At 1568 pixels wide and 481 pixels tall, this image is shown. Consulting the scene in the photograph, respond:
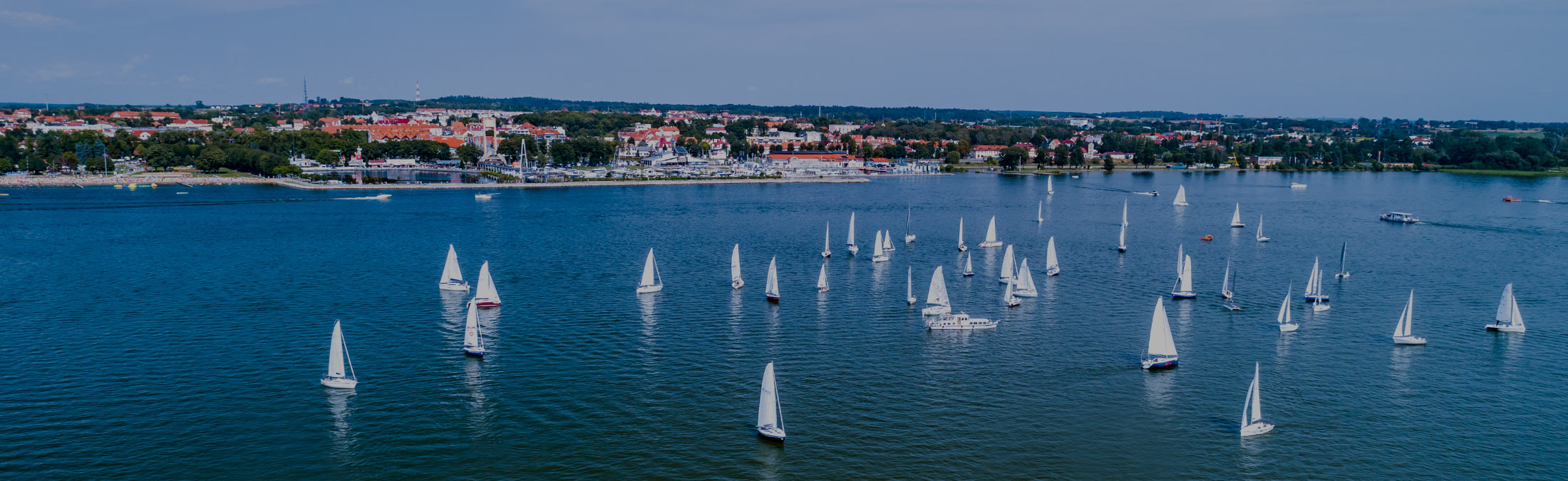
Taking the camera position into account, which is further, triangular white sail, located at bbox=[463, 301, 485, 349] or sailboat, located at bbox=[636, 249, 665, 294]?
sailboat, located at bbox=[636, 249, 665, 294]

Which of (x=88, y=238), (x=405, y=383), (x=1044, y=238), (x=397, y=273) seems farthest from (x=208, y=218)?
(x=1044, y=238)

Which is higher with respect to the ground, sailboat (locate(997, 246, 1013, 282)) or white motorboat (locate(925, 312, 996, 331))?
sailboat (locate(997, 246, 1013, 282))

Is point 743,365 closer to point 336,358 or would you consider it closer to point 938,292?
point 938,292

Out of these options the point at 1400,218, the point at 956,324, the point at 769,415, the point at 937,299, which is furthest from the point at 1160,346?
the point at 1400,218

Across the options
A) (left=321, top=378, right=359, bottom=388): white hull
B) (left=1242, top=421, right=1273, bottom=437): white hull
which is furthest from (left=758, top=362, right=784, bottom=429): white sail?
(left=321, top=378, right=359, bottom=388): white hull

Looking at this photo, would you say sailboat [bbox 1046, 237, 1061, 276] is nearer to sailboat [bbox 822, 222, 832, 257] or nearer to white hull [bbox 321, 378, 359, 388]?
sailboat [bbox 822, 222, 832, 257]

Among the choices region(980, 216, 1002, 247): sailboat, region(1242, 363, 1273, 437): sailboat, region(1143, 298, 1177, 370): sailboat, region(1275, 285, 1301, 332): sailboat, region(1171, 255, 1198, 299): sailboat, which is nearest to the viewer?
region(1242, 363, 1273, 437): sailboat
